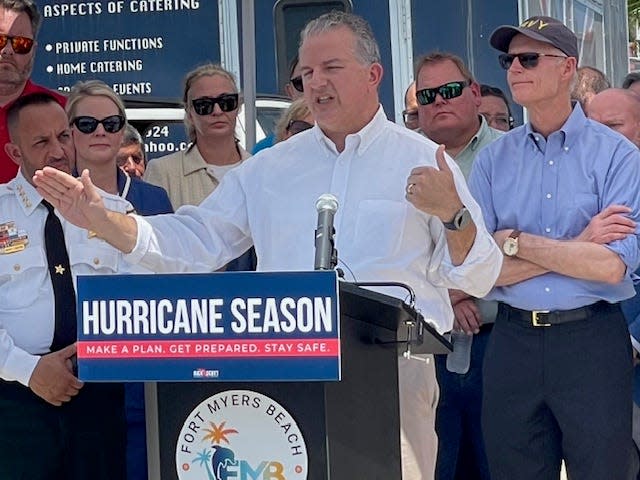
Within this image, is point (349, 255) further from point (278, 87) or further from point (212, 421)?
point (278, 87)

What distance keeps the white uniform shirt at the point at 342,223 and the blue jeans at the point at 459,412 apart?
1169 mm

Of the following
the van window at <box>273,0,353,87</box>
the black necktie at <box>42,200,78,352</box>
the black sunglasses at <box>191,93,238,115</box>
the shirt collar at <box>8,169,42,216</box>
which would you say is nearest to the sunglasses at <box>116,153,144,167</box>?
the black sunglasses at <box>191,93,238,115</box>

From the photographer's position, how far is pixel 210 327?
105 inches

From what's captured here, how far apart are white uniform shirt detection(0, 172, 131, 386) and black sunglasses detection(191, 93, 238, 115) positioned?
1368 mm

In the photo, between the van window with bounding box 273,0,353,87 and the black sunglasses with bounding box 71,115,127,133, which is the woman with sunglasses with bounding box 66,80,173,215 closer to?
the black sunglasses with bounding box 71,115,127,133

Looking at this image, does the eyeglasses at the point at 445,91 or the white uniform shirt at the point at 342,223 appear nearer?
the white uniform shirt at the point at 342,223

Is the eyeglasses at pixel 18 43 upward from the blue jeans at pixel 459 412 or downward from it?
upward

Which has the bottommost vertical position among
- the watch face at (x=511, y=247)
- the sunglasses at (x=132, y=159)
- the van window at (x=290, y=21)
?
the watch face at (x=511, y=247)

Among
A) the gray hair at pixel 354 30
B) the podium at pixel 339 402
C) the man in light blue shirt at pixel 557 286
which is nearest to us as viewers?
the podium at pixel 339 402

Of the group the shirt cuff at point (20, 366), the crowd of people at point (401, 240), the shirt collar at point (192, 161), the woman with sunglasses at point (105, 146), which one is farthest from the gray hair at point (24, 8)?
the shirt cuff at point (20, 366)

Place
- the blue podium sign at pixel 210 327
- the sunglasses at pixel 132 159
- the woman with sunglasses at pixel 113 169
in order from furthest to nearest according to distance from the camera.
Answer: the sunglasses at pixel 132 159 → the woman with sunglasses at pixel 113 169 → the blue podium sign at pixel 210 327

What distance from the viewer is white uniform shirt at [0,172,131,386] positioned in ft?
13.2

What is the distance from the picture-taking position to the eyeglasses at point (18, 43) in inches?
189

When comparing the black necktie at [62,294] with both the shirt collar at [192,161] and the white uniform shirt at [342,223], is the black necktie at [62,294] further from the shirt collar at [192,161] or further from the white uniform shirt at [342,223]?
the shirt collar at [192,161]
